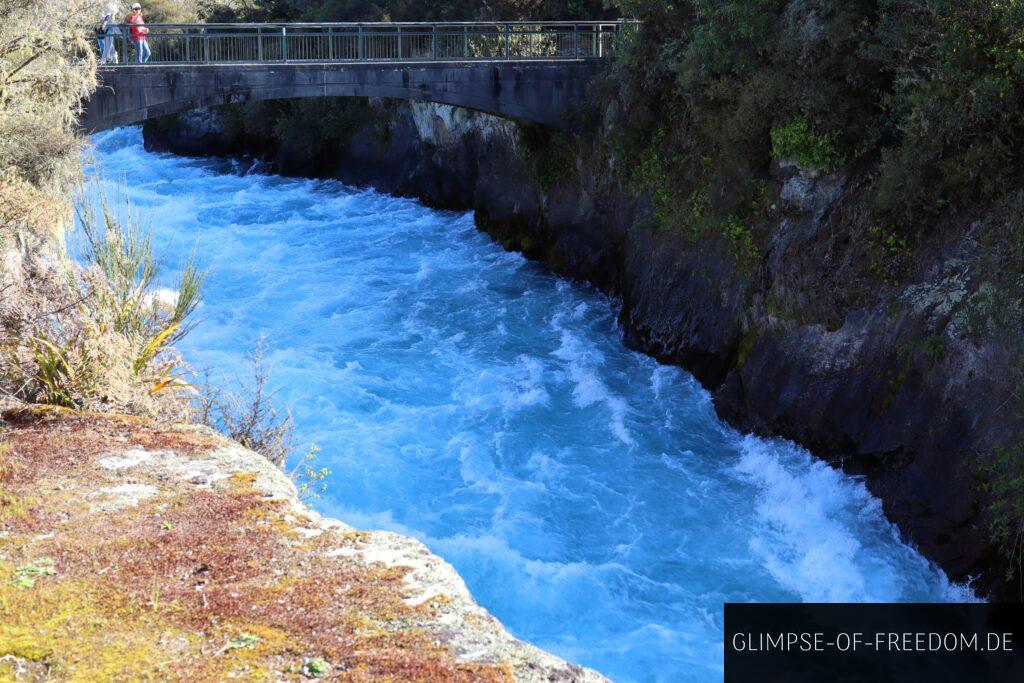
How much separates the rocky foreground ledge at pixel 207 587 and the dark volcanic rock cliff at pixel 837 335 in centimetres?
814

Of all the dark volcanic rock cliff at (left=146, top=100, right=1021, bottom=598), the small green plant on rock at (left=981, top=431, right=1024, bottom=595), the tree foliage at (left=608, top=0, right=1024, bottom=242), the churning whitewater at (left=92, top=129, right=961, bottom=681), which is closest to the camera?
the small green plant on rock at (left=981, top=431, right=1024, bottom=595)

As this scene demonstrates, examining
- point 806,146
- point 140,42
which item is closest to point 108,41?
point 140,42

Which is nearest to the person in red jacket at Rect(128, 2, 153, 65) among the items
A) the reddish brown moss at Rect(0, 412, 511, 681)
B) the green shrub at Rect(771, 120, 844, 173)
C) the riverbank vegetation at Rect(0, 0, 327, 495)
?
the riverbank vegetation at Rect(0, 0, 327, 495)

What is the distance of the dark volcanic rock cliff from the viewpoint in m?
12.2

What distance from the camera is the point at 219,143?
43844 millimetres

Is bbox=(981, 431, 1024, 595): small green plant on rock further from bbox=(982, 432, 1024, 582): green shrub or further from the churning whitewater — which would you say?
the churning whitewater

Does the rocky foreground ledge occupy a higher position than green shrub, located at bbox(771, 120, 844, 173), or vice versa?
green shrub, located at bbox(771, 120, 844, 173)

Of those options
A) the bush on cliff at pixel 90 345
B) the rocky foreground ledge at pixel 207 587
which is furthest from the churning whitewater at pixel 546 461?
the rocky foreground ledge at pixel 207 587

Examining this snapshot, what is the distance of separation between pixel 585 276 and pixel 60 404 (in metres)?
15.9

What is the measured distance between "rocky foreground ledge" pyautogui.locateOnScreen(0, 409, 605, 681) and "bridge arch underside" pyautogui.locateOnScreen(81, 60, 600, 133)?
14.7 metres

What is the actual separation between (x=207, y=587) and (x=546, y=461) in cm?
980

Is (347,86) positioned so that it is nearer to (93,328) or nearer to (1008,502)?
(93,328)

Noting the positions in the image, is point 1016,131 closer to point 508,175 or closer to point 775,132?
point 775,132

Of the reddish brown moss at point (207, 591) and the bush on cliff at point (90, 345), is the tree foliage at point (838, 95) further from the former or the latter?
the reddish brown moss at point (207, 591)
